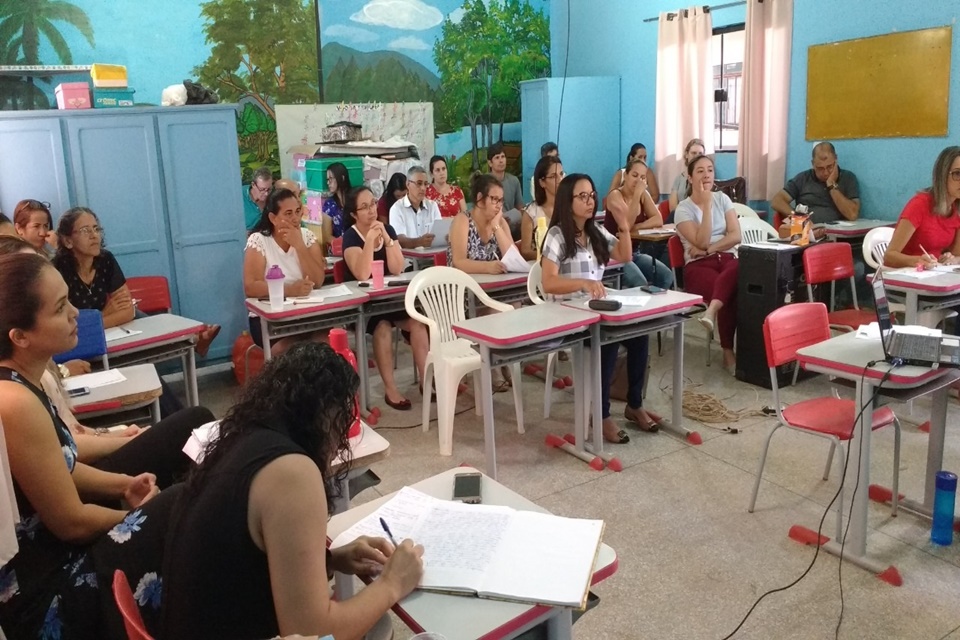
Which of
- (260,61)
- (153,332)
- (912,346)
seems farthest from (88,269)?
(260,61)

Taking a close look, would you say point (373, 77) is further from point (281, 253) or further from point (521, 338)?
point (521, 338)

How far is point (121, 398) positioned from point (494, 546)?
175 centimetres

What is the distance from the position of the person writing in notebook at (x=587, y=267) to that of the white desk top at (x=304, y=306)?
1.03 meters

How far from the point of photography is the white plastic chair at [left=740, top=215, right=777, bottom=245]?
17.9ft

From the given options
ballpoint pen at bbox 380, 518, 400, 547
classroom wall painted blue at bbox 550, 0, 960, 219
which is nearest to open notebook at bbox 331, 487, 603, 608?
ballpoint pen at bbox 380, 518, 400, 547

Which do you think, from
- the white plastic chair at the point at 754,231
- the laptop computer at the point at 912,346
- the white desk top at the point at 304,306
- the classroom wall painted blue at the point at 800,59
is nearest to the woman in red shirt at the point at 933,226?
the white plastic chair at the point at 754,231

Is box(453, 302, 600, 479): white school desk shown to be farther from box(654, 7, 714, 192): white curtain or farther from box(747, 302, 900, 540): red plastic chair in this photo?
box(654, 7, 714, 192): white curtain

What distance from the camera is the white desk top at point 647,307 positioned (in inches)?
130

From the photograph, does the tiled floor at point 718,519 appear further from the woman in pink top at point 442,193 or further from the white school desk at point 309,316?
the woman in pink top at point 442,193

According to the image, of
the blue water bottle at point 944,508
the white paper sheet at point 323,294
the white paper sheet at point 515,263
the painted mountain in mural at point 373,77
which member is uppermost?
the painted mountain in mural at point 373,77

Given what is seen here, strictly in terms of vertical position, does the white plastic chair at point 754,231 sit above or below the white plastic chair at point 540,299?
above

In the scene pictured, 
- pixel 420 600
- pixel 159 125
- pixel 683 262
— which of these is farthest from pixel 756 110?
pixel 420 600

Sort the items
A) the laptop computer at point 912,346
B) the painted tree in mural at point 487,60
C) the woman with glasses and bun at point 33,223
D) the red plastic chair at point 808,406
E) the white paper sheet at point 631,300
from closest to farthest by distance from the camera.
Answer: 1. the laptop computer at point 912,346
2. the red plastic chair at point 808,406
3. the white paper sheet at point 631,300
4. the woman with glasses and bun at point 33,223
5. the painted tree in mural at point 487,60

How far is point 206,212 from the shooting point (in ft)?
16.7
